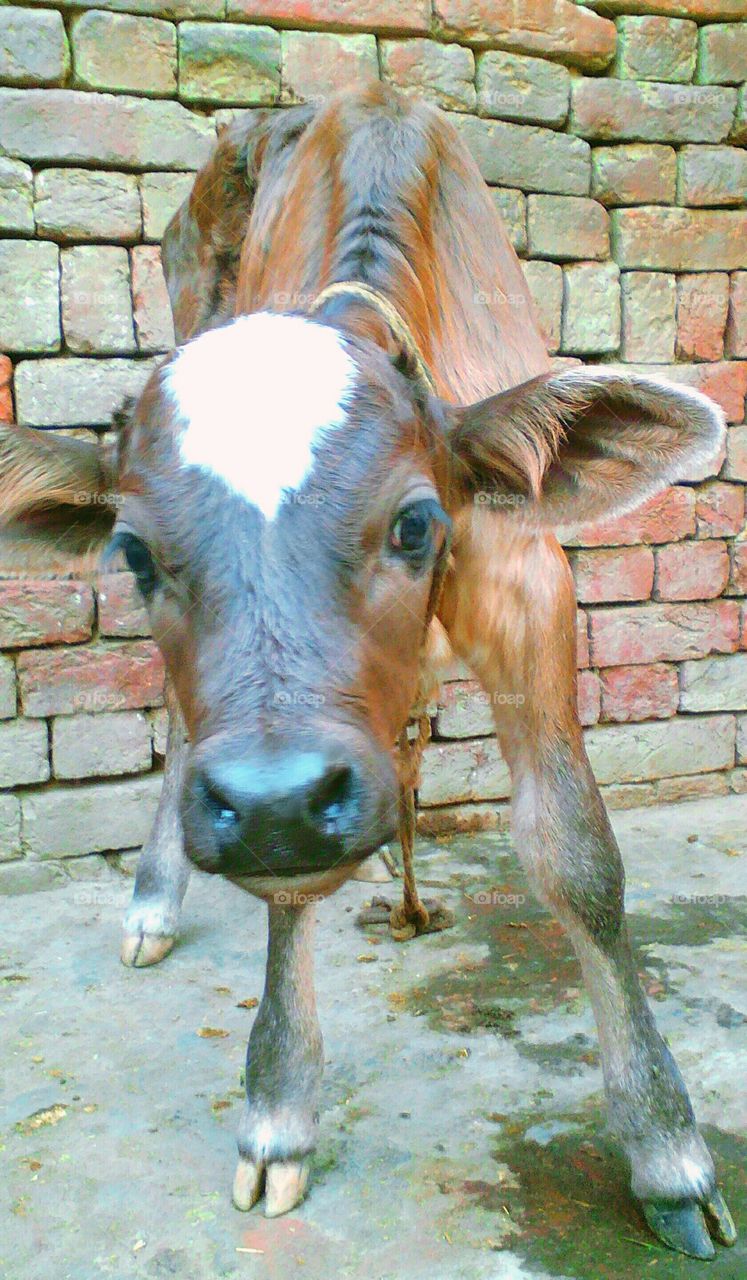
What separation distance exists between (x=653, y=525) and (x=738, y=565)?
511 millimetres

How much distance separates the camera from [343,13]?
14.4 ft

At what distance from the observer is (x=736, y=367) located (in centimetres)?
508

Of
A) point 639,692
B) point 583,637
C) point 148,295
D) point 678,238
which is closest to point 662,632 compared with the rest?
point 639,692

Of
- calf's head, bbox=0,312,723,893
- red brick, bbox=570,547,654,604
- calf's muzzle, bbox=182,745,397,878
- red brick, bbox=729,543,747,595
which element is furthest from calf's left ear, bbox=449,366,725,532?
red brick, bbox=729,543,747,595

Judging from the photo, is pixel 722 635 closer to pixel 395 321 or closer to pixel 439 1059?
pixel 439 1059

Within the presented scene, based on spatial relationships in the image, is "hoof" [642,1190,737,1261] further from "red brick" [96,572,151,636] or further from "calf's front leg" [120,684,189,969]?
"red brick" [96,572,151,636]

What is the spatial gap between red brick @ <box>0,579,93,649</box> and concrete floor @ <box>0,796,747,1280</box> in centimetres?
99

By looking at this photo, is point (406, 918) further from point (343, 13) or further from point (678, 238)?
point (343, 13)

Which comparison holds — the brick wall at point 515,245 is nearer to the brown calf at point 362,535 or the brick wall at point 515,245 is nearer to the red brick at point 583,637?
the red brick at point 583,637

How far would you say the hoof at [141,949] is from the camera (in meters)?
3.66

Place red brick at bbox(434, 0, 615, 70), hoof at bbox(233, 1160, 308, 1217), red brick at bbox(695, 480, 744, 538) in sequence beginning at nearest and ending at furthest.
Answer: hoof at bbox(233, 1160, 308, 1217) < red brick at bbox(434, 0, 615, 70) < red brick at bbox(695, 480, 744, 538)

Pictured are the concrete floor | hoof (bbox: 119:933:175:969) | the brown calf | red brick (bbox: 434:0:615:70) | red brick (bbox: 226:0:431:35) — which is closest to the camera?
the brown calf

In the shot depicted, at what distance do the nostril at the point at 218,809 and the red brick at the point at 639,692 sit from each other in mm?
3618

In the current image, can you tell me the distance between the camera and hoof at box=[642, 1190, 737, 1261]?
223cm
